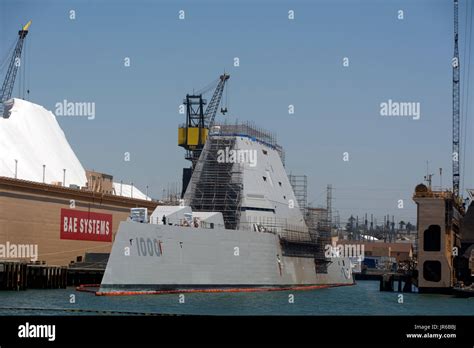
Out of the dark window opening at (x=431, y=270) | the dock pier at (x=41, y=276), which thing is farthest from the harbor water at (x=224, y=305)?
the dark window opening at (x=431, y=270)

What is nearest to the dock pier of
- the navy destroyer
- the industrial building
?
the industrial building

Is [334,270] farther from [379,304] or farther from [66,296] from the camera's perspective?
[66,296]

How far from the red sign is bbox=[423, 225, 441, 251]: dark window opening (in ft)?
97.6

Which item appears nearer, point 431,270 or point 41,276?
point 431,270

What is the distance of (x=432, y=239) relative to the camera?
65.9 metres

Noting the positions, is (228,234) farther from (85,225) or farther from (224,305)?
(85,225)

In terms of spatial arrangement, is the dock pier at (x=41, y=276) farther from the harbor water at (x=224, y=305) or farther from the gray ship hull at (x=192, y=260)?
the gray ship hull at (x=192, y=260)

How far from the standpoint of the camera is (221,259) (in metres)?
57.3

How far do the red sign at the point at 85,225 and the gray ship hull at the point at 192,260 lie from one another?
1964 centimetres

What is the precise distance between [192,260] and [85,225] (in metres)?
25.6

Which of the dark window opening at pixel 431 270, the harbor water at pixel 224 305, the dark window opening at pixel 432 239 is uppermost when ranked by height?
the dark window opening at pixel 432 239

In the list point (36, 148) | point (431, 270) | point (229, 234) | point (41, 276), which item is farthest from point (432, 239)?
point (36, 148)

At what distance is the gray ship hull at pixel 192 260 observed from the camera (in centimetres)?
5019
